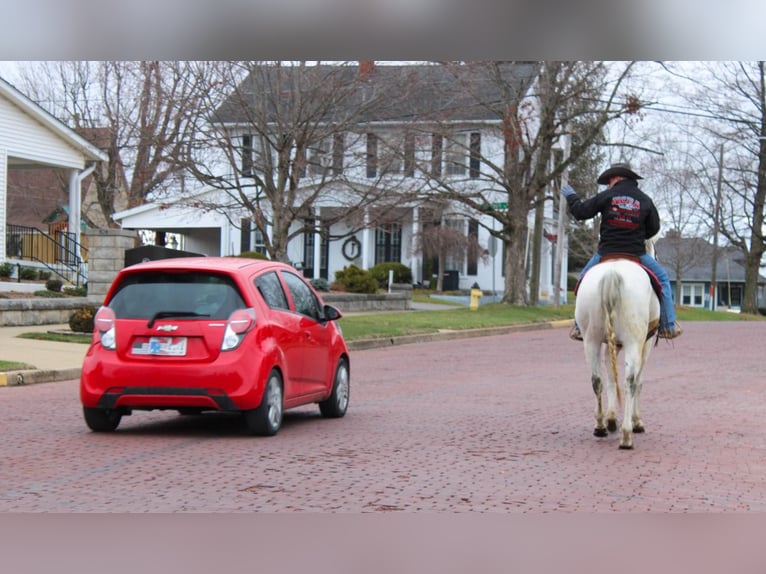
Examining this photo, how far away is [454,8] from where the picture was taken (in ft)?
23.0

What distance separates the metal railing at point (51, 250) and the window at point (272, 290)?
71.6 ft

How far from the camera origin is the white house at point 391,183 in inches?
1198

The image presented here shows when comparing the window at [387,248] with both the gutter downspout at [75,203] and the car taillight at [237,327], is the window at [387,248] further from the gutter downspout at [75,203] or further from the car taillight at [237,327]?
the car taillight at [237,327]

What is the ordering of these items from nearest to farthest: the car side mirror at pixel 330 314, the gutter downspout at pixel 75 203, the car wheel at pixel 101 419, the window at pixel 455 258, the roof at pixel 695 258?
the car wheel at pixel 101 419 → the car side mirror at pixel 330 314 → the gutter downspout at pixel 75 203 → the window at pixel 455 258 → the roof at pixel 695 258

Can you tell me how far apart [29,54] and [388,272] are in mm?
41040

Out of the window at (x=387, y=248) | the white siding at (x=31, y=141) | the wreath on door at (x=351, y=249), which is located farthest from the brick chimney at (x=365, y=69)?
the window at (x=387, y=248)

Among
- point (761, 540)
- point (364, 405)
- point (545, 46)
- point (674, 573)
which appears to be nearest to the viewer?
point (674, 573)

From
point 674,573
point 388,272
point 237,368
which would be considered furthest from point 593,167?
point 674,573

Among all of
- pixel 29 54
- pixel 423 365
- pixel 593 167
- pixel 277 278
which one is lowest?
pixel 423 365

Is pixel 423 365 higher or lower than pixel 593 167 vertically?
lower

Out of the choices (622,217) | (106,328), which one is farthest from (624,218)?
(106,328)

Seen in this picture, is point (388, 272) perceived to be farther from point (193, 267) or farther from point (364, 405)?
point (193, 267)

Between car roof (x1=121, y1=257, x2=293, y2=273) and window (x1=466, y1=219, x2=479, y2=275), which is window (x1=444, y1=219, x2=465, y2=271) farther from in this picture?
car roof (x1=121, y1=257, x2=293, y2=273)

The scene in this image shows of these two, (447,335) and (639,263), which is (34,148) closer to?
(447,335)
